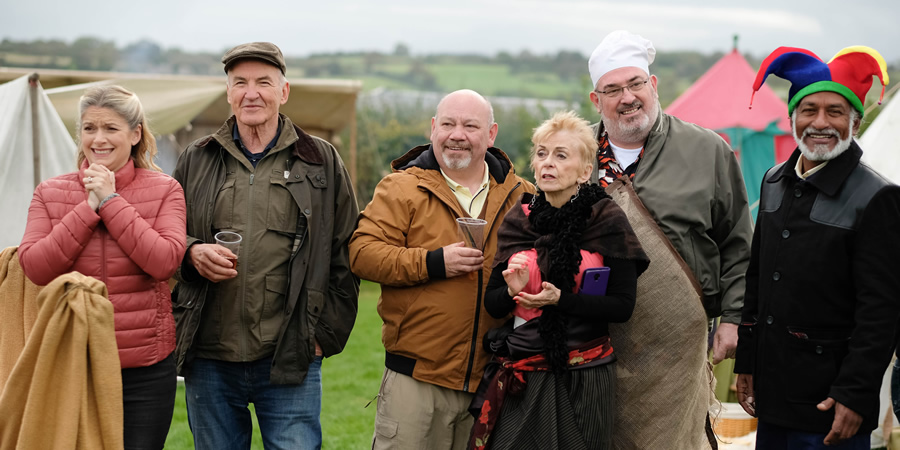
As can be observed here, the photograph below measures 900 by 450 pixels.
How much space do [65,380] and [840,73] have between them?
275cm

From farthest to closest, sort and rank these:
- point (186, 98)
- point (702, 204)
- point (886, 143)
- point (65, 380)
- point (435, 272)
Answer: point (186, 98) → point (886, 143) → point (702, 204) → point (435, 272) → point (65, 380)

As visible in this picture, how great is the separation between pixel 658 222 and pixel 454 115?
936mm

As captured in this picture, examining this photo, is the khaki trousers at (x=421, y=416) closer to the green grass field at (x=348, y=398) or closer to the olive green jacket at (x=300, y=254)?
the olive green jacket at (x=300, y=254)

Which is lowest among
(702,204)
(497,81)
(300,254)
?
(300,254)

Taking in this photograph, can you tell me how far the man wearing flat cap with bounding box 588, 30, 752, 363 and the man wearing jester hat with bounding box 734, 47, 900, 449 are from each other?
35 centimetres

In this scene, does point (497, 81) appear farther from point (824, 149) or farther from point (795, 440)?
point (795, 440)

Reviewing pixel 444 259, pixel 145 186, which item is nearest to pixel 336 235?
pixel 444 259

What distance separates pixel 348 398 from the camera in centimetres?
666

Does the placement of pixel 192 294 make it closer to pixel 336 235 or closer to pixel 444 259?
pixel 336 235

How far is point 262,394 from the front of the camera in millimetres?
3314

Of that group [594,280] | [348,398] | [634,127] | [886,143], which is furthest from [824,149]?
[348,398]

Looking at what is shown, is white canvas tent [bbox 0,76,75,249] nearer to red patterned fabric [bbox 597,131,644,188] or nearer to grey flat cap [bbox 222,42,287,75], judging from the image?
grey flat cap [bbox 222,42,287,75]

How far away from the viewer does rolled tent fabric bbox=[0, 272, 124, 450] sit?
100 inches

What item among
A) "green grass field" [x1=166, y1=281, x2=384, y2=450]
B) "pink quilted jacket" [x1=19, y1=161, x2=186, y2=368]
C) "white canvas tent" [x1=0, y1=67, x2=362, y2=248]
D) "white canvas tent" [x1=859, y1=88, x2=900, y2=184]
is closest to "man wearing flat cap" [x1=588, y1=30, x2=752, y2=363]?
"pink quilted jacket" [x1=19, y1=161, x2=186, y2=368]
